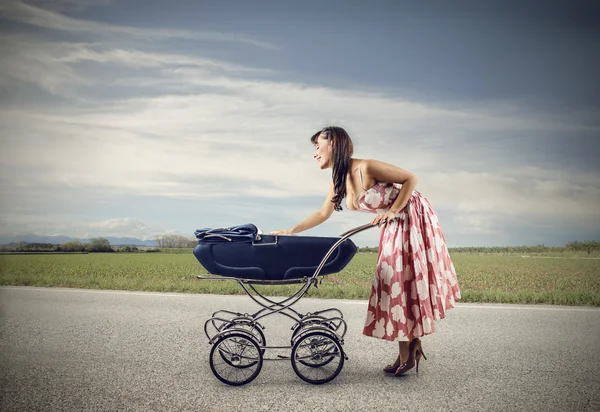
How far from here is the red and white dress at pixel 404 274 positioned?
13.5ft

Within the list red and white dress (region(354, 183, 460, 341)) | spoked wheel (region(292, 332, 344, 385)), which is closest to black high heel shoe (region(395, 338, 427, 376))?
red and white dress (region(354, 183, 460, 341))

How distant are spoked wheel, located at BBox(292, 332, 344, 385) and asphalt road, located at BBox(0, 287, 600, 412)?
10 cm

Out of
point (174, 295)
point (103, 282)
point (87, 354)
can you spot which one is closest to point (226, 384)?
point (87, 354)

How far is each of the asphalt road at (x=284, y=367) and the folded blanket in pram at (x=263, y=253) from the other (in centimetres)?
89

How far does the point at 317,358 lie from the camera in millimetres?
4199

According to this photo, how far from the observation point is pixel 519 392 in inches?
152

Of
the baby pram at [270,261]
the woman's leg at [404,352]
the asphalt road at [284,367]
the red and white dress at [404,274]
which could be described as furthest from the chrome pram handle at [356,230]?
the asphalt road at [284,367]

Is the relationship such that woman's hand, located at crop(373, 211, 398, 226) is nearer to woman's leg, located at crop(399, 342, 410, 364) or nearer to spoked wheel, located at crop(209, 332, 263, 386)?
woman's leg, located at crop(399, 342, 410, 364)

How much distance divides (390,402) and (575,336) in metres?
3.29

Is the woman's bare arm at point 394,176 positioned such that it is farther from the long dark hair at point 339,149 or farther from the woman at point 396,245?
the long dark hair at point 339,149

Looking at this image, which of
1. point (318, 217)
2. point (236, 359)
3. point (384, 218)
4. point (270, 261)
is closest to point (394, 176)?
point (384, 218)

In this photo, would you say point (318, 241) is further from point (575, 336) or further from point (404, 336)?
point (575, 336)

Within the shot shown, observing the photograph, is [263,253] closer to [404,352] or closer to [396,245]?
[396,245]

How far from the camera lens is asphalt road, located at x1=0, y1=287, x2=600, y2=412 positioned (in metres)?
3.64
